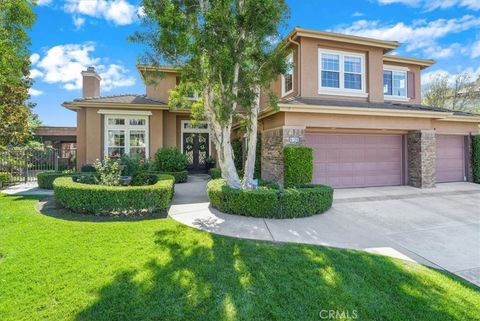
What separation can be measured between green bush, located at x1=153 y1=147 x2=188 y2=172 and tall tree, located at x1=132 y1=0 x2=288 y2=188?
541cm

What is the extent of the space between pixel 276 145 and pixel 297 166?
1466 millimetres

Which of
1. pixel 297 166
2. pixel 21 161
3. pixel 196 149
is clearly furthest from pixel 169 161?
pixel 21 161

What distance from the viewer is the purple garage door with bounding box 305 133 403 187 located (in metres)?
11.1

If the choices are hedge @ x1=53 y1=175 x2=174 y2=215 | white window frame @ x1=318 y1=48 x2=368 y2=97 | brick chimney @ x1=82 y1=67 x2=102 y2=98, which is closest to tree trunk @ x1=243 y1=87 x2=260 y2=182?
hedge @ x1=53 y1=175 x2=174 y2=215

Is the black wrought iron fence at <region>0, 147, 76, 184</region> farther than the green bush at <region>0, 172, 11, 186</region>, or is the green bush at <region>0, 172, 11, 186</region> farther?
the black wrought iron fence at <region>0, 147, 76, 184</region>

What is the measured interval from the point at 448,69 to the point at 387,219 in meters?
30.1

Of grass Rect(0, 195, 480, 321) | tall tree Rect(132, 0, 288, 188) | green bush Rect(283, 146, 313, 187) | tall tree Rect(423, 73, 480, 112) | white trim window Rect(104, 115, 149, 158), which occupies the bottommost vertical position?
grass Rect(0, 195, 480, 321)

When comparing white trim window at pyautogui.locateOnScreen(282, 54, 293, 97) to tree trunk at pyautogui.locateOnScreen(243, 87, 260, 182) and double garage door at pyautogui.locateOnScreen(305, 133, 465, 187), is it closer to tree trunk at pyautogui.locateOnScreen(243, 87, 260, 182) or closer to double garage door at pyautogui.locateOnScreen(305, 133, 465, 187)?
double garage door at pyautogui.locateOnScreen(305, 133, 465, 187)

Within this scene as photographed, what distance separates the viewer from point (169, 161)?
13.5m

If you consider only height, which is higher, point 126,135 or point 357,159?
point 126,135

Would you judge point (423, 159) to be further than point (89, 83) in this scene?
No

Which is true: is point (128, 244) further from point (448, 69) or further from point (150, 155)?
point (448, 69)

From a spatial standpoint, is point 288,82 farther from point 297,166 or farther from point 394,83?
point 394,83

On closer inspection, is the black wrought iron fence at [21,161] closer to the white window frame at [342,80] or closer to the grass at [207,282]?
the grass at [207,282]
